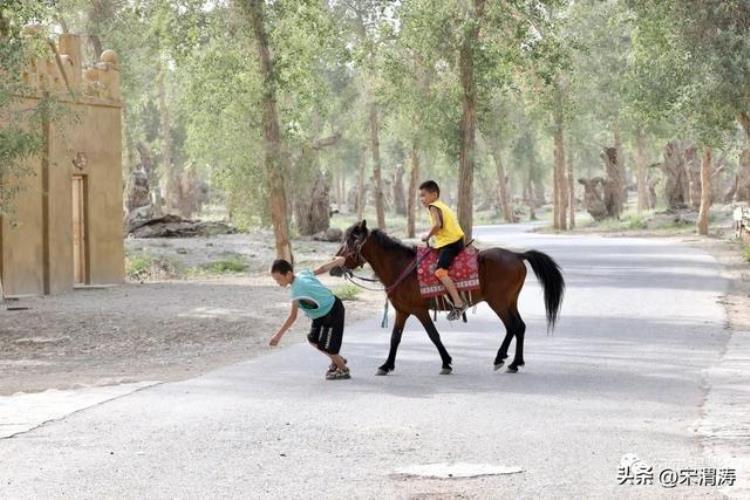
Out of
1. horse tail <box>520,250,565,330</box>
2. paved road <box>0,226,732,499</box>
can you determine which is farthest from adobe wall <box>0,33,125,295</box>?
horse tail <box>520,250,565,330</box>

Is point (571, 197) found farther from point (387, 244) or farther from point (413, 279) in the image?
point (413, 279)

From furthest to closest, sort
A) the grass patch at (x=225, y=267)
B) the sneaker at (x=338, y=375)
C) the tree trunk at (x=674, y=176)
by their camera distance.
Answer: the tree trunk at (x=674, y=176) < the grass patch at (x=225, y=267) < the sneaker at (x=338, y=375)

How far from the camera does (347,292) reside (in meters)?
24.4

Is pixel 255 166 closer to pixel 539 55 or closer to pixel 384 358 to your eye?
pixel 539 55

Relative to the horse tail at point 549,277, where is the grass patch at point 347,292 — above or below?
below

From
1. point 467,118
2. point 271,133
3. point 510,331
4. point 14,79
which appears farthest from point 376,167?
point 510,331

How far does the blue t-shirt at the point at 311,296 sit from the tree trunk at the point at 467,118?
18859 millimetres

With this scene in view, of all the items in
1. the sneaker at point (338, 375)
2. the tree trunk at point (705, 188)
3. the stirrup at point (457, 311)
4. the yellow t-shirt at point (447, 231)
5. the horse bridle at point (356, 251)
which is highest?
the tree trunk at point (705, 188)

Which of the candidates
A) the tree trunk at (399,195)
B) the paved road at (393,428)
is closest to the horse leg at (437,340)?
the paved road at (393,428)

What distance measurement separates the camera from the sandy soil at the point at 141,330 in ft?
49.0

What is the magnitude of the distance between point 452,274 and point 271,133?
18.6m

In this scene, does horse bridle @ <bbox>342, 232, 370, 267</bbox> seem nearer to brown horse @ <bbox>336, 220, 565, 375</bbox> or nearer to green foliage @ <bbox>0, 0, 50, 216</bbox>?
brown horse @ <bbox>336, 220, 565, 375</bbox>

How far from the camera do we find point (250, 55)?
3044 centimetres

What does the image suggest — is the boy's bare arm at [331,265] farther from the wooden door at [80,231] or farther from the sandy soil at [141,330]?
the wooden door at [80,231]
